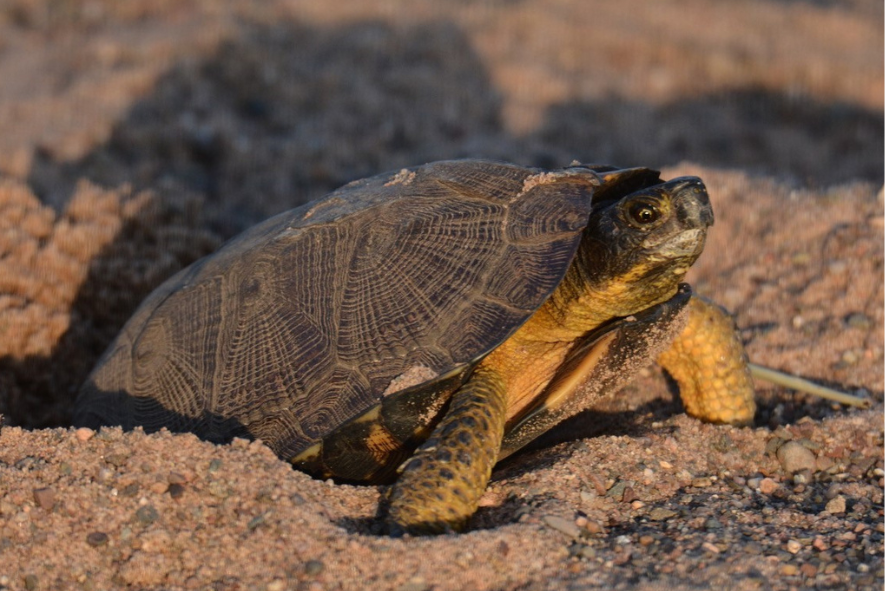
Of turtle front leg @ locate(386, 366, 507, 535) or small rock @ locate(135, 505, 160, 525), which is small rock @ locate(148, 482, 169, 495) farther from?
turtle front leg @ locate(386, 366, 507, 535)

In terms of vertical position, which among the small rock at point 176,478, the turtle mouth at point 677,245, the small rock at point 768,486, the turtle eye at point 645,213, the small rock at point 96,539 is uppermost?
the turtle eye at point 645,213

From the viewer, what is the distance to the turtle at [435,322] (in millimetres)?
3018

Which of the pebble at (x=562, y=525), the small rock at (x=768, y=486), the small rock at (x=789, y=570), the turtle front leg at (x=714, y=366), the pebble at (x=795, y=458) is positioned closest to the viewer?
the small rock at (x=789, y=570)

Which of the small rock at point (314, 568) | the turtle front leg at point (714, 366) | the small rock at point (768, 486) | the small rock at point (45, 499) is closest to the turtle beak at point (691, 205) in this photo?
the turtle front leg at point (714, 366)

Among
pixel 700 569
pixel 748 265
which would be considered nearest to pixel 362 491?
pixel 700 569

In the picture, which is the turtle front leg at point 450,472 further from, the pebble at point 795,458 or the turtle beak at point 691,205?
the pebble at point 795,458

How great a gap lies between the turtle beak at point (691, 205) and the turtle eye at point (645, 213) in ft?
0.23

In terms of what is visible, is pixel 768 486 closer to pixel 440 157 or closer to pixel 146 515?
pixel 146 515

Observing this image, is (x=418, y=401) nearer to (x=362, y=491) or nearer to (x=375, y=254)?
(x=362, y=491)

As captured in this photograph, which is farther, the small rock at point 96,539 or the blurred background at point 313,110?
the blurred background at point 313,110

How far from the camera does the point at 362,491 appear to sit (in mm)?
2992

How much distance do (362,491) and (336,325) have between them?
609 millimetres

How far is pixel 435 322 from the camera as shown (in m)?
3.08

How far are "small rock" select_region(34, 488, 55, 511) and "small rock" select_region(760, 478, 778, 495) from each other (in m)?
2.41
